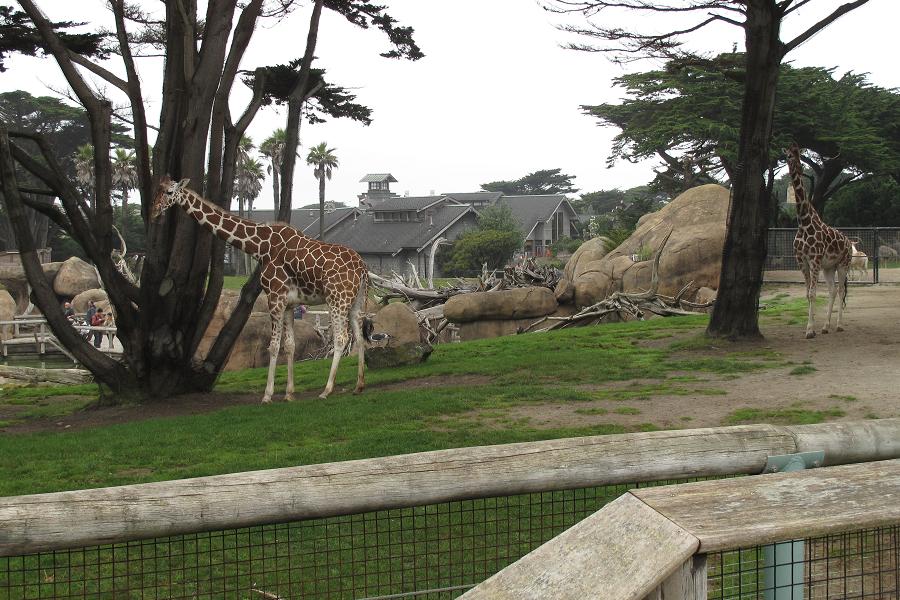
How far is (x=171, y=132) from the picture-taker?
1434cm

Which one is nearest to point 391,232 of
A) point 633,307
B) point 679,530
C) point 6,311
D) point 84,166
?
point 84,166

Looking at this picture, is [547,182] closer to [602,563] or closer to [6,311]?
[6,311]

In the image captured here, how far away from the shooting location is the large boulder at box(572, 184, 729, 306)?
23922 mm

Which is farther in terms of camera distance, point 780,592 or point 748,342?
point 748,342

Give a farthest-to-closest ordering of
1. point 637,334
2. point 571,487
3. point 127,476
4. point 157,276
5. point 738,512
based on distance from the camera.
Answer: point 637,334 → point 157,276 → point 127,476 → point 571,487 → point 738,512

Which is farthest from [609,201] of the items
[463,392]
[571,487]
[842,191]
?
[571,487]

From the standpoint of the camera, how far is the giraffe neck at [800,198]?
1612 centimetres

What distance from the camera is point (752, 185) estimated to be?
1552 cm

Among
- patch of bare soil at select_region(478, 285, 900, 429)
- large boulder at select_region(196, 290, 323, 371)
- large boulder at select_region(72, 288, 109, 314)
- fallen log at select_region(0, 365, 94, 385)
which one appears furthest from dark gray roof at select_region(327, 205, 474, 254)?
patch of bare soil at select_region(478, 285, 900, 429)

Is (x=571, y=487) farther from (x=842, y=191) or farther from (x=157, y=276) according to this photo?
(x=842, y=191)

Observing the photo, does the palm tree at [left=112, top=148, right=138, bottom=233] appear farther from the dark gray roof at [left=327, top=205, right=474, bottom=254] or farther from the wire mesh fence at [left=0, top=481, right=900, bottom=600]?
the wire mesh fence at [left=0, top=481, right=900, bottom=600]

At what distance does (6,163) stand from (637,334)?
10722 mm

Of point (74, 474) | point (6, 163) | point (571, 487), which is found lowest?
point (74, 474)

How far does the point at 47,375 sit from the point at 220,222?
7.20 metres
